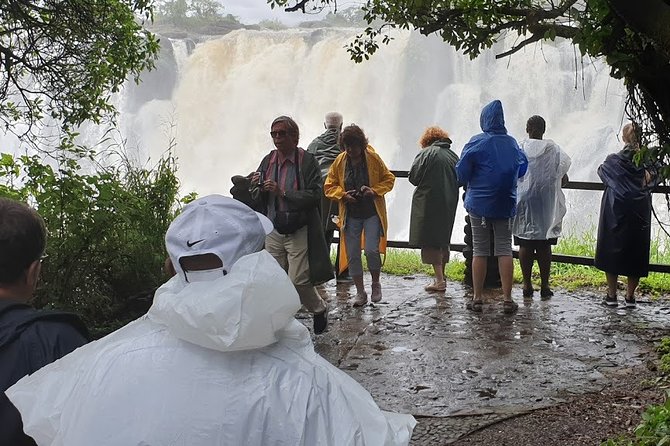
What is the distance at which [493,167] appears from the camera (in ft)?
23.6

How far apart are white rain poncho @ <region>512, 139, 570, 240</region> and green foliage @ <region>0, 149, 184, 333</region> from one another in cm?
346

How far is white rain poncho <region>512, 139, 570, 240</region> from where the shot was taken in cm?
805

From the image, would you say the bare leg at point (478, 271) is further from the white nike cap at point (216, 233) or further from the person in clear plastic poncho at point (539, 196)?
the white nike cap at point (216, 233)

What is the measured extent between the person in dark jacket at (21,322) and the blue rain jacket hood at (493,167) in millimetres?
5439

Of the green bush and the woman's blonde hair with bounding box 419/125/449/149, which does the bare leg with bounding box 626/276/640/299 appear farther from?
the green bush

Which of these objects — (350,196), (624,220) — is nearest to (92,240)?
(350,196)

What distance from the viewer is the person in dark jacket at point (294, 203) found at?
21.1ft

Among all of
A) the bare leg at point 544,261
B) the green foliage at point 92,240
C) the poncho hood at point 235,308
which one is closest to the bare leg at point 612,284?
the bare leg at point 544,261

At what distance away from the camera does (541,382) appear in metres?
5.60

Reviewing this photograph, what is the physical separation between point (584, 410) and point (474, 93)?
18114 millimetres

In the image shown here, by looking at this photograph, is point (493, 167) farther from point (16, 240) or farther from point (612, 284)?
point (16, 240)

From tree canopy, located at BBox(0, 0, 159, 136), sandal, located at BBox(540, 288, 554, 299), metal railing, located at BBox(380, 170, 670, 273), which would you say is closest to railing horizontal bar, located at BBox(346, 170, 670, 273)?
metal railing, located at BBox(380, 170, 670, 273)

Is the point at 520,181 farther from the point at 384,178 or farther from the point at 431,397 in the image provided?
the point at 431,397

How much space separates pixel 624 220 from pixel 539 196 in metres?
0.84
